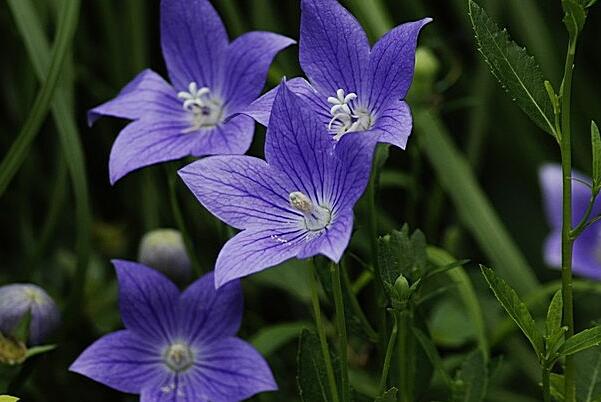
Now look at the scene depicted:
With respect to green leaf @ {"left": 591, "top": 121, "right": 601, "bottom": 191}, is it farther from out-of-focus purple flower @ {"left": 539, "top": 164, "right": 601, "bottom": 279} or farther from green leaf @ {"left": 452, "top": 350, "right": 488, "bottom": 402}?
out-of-focus purple flower @ {"left": 539, "top": 164, "right": 601, "bottom": 279}

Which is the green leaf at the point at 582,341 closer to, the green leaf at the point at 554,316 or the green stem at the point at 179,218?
the green leaf at the point at 554,316

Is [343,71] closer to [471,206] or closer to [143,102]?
[143,102]

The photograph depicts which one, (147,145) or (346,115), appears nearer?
(346,115)

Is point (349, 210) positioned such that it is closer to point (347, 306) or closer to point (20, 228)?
point (347, 306)

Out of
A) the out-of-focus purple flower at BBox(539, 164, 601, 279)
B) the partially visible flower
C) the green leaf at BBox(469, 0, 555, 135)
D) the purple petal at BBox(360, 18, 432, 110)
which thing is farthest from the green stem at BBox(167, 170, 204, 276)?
the out-of-focus purple flower at BBox(539, 164, 601, 279)

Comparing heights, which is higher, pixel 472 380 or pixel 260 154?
pixel 260 154

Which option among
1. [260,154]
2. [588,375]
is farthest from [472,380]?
[260,154]

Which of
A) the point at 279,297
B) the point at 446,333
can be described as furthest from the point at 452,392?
the point at 279,297
